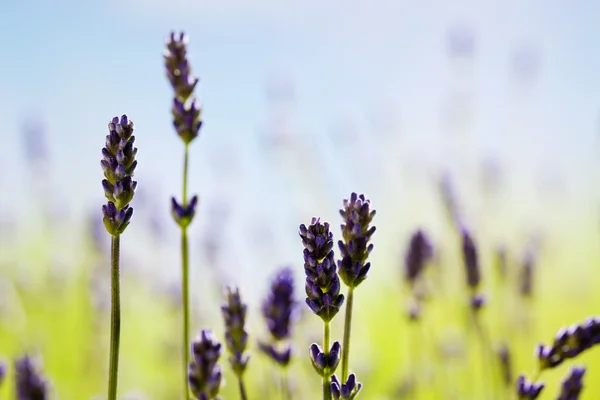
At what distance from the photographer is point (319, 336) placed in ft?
12.7

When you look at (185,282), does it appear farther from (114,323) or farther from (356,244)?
(356,244)

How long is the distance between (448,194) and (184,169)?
217 cm

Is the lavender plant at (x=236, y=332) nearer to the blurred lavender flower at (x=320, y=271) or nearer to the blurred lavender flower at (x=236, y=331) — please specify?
the blurred lavender flower at (x=236, y=331)

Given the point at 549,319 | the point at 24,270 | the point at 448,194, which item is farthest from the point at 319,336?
the point at 24,270

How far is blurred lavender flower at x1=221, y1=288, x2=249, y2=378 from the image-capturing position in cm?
158

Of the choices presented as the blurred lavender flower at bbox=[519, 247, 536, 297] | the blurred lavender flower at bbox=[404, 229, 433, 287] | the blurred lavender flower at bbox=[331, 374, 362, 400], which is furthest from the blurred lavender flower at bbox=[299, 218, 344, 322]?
the blurred lavender flower at bbox=[519, 247, 536, 297]

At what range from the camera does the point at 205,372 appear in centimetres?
139

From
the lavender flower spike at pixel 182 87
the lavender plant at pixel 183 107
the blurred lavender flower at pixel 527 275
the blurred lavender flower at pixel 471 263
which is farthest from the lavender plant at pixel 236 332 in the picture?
the blurred lavender flower at pixel 527 275

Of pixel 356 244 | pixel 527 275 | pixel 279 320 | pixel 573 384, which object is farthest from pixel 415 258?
pixel 356 244

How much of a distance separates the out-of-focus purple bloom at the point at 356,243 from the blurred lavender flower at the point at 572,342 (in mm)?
518

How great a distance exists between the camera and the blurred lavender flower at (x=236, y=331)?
62.3 inches

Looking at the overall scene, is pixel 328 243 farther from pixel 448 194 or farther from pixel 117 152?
pixel 448 194

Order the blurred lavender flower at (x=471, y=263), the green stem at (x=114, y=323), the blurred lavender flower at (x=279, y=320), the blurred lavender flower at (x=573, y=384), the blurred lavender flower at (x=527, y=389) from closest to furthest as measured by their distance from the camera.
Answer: the green stem at (x=114, y=323)
the blurred lavender flower at (x=527, y=389)
the blurred lavender flower at (x=573, y=384)
the blurred lavender flower at (x=279, y=320)
the blurred lavender flower at (x=471, y=263)

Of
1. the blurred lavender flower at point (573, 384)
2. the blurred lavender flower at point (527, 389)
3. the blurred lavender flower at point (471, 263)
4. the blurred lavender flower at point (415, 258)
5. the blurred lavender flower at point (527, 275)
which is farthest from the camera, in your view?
the blurred lavender flower at point (527, 275)
